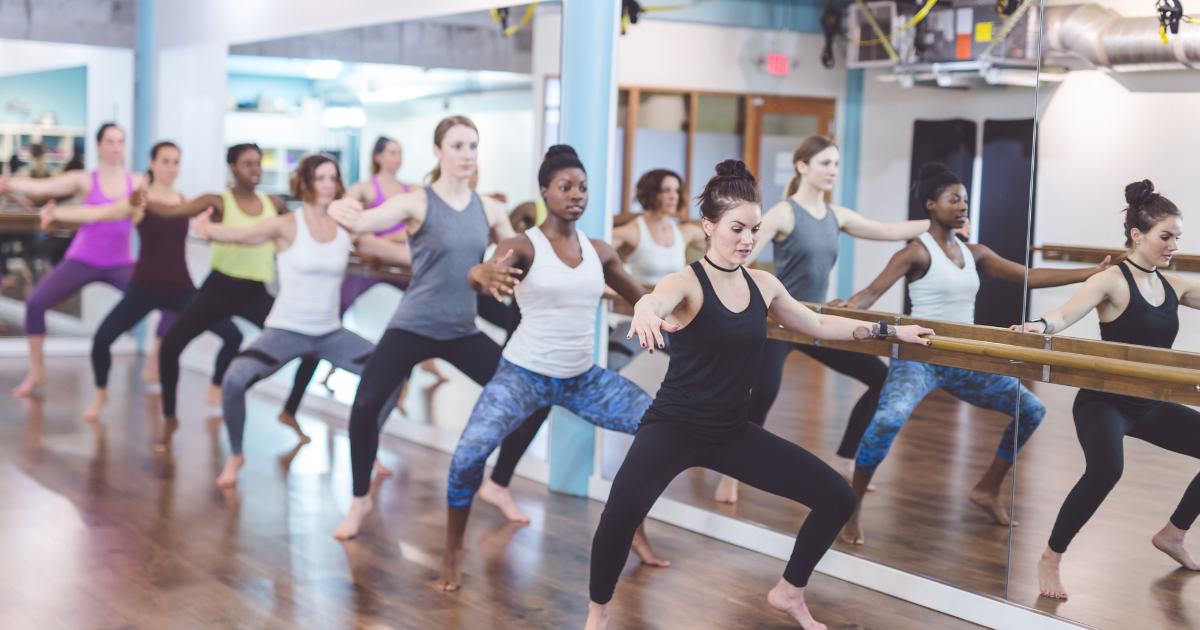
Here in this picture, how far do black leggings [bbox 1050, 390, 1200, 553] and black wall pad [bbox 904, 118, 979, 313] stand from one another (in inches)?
26.6

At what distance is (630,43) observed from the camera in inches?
170

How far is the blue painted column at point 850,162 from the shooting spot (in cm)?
364

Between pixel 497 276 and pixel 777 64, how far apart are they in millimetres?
1300

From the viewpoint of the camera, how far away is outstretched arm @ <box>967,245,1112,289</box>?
3.02 metres

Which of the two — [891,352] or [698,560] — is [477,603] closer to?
[698,560]

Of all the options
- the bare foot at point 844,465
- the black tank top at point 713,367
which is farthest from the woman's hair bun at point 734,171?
the bare foot at point 844,465

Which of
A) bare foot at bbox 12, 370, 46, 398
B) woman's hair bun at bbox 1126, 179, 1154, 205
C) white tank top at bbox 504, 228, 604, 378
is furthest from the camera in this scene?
bare foot at bbox 12, 370, 46, 398

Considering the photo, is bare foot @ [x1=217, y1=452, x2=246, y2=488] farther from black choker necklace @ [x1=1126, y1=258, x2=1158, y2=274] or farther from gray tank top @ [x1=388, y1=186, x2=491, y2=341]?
black choker necklace @ [x1=1126, y1=258, x2=1158, y2=274]

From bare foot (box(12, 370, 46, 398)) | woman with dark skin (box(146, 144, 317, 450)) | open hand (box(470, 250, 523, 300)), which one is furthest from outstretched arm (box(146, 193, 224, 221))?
open hand (box(470, 250, 523, 300))

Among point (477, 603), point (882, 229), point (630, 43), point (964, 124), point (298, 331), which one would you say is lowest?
point (477, 603)

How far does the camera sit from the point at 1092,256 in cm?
301

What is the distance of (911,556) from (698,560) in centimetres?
70

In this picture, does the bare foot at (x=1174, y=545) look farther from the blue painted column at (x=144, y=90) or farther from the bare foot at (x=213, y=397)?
the blue painted column at (x=144, y=90)

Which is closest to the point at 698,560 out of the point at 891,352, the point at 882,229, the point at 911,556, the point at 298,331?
the point at 911,556
